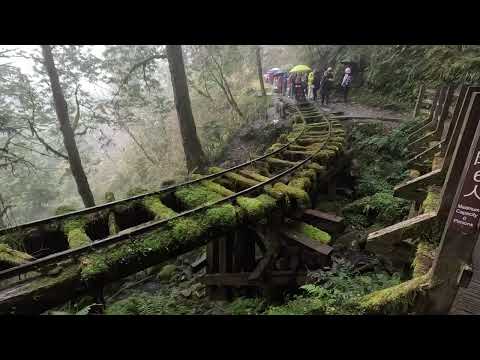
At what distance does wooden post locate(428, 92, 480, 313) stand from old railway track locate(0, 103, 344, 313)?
9.01 ft

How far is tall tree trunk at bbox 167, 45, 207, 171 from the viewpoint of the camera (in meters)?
10.7

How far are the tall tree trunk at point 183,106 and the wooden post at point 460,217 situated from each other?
987cm

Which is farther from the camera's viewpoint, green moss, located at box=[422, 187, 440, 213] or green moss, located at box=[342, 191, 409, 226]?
green moss, located at box=[342, 191, 409, 226]

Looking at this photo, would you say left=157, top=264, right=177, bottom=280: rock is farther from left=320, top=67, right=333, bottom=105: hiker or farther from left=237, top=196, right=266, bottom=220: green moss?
left=320, top=67, right=333, bottom=105: hiker

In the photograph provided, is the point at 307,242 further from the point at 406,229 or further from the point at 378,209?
the point at 406,229

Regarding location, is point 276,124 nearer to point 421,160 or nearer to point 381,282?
point 421,160

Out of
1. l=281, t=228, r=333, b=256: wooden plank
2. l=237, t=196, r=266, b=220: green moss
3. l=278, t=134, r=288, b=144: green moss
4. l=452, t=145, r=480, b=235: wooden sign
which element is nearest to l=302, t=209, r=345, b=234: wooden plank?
l=281, t=228, r=333, b=256: wooden plank

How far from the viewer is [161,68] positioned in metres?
42.5

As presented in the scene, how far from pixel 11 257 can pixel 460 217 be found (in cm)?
447

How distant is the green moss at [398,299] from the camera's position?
238 cm

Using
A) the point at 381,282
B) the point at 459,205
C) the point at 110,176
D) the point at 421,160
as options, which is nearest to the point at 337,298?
the point at 381,282

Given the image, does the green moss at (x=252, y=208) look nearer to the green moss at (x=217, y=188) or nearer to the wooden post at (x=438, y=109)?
the green moss at (x=217, y=188)

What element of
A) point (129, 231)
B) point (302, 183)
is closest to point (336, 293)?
point (302, 183)

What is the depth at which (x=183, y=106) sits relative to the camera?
11.2 meters
